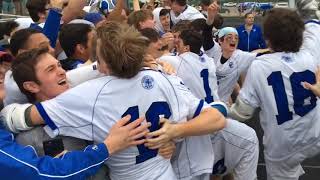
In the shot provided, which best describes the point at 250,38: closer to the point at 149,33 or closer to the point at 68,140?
the point at 149,33

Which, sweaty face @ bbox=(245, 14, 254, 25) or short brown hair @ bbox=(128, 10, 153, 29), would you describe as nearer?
short brown hair @ bbox=(128, 10, 153, 29)

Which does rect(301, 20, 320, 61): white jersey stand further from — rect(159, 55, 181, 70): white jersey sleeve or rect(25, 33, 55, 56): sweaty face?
rect(25, 33, 55, 56): sweaty face

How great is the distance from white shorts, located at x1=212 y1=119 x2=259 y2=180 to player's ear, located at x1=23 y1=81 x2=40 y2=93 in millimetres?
1757

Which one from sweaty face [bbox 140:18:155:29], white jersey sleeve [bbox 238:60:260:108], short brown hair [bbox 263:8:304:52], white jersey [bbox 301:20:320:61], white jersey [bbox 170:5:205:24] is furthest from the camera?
white jersey [bbox 170:5:205:24]

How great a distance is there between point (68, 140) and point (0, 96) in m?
0.42

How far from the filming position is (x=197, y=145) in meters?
2.92

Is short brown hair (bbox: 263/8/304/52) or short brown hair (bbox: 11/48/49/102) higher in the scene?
short brown hair (bbox: 11/48/49/102)

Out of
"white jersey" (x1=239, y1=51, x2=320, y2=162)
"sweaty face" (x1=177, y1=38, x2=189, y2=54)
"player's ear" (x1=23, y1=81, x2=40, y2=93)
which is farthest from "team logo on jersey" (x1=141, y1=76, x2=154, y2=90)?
"sweaty face" (x1=177, y1=38, x2=189, y2=54)

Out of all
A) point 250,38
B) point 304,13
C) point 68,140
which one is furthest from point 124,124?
point 250,38

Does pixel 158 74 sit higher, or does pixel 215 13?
pixel 158 74

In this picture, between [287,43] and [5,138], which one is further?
[287,43]

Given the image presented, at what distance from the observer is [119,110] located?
2223 mm

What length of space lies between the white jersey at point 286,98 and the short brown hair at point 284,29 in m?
0.07

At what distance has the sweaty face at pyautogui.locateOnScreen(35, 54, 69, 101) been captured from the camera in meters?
2.28
